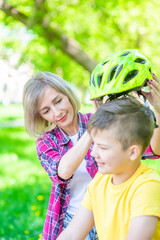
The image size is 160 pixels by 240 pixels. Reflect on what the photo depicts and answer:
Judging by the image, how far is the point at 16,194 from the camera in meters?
6.56

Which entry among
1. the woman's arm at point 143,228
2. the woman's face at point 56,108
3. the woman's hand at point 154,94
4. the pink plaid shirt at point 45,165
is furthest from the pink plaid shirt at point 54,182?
the woman's arm at point 143,228

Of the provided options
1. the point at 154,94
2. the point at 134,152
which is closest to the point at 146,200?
the point at 134,152

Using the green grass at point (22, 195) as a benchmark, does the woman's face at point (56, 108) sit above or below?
above

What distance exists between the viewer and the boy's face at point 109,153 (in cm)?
200

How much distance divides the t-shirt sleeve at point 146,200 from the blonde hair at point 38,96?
1.29 m

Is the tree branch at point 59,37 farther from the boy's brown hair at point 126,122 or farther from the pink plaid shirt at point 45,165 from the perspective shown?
the boy's brown hair at point 126,122

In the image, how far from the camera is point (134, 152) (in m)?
2.02

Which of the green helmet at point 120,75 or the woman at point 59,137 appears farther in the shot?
the woman at point 59,137

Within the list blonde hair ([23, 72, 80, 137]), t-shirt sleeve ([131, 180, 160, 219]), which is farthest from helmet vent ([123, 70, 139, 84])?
blonde hair ([23, 72, 80, 137])

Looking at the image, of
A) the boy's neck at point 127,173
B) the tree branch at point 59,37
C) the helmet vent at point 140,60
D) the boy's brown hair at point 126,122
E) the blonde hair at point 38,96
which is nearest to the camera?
the boy's brown hair at point 126,122

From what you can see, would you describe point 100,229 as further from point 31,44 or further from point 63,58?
point 63,58

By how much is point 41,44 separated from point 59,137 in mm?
7283

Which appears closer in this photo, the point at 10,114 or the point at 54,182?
the point at 54,182

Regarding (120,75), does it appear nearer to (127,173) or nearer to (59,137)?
(127,173)
